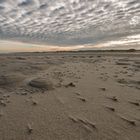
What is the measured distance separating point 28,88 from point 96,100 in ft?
6.62

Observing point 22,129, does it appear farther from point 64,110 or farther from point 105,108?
point 105,108

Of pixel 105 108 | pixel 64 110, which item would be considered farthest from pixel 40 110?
pixel 105 108

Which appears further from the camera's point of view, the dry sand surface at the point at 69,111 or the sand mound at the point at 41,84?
the sand mound at the point at 41,84

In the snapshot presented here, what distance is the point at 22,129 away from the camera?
295cm

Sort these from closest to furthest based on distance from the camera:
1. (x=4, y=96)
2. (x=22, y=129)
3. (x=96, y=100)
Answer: (x=22, y=129)
(x=96, y=100)
(x=4, y=96)

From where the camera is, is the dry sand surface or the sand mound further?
the sand mound

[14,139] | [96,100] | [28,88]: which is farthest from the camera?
[28,88]

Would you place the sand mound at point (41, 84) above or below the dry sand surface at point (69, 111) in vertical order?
above

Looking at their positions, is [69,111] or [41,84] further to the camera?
[41,84]

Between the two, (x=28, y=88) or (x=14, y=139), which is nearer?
(x=14, y=139)

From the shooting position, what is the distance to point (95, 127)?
116 inches

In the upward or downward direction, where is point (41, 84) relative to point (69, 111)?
upward

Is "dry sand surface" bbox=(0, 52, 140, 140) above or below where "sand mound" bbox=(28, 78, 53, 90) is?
below

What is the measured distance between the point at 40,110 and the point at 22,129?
769mm
